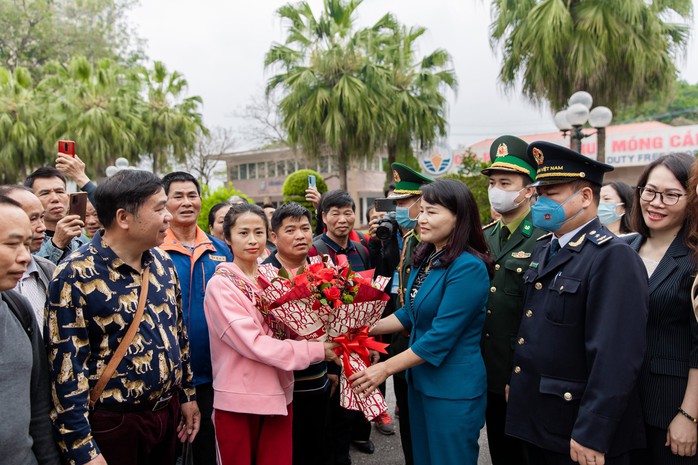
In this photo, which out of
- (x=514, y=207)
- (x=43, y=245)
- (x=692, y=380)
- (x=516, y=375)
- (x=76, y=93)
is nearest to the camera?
(x=692, y=380)

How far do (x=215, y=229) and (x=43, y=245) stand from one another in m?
1.58

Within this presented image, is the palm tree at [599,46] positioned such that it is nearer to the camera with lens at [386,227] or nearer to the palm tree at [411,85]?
the palm tree at [411,85]

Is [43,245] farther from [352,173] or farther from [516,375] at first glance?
[352,173]

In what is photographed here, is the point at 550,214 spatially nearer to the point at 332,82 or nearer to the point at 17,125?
the point at 332,82

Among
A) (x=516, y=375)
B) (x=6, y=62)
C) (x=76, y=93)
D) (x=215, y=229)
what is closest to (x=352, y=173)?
(x=76, y=93)

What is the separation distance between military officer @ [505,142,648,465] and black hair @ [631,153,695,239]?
435mm

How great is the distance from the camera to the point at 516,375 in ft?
7.46

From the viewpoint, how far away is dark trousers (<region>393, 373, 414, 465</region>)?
3094 millimetres

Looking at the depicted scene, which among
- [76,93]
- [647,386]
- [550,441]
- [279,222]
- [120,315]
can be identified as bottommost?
[550,441]

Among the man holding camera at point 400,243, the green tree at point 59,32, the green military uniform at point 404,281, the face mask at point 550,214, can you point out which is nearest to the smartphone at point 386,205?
the man holding camera at point 400,243

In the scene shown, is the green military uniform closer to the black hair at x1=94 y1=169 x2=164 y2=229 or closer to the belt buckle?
the belt buckle

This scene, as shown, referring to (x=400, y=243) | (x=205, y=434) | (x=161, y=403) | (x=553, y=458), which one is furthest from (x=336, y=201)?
(x=553, y=458)

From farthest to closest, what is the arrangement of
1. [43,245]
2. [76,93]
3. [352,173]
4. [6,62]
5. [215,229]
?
1. [352,173]
2. [6,62]
3. [76,93]
4. [215,229]
5. [43,245]

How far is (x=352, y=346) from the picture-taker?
7.97 ft
